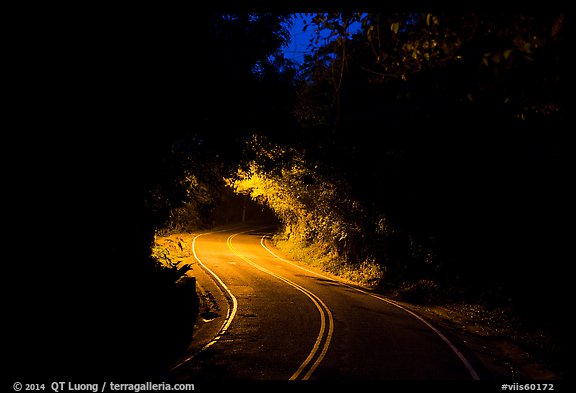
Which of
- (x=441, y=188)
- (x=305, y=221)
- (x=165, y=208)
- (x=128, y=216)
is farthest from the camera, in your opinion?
(x=305, y=221)

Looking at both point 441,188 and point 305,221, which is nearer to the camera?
point 441,188

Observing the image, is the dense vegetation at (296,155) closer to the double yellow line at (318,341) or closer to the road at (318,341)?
the road at (318,341)

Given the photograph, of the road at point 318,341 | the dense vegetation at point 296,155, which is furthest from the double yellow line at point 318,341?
the dense vegetation at point 296,155

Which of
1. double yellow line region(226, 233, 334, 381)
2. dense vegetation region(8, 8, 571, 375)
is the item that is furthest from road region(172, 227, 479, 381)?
dense vegetation region(8, 8, 571, 375)

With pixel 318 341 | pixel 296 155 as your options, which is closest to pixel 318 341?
pixel 318 341

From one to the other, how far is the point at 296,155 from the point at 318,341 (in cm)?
1135

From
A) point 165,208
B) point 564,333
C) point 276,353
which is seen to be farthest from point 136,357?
point 564,333

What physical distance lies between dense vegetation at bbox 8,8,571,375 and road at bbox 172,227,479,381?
157 centimetres

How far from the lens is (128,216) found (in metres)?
9.98

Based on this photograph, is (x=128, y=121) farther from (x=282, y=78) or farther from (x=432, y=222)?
(x=432, y=222)

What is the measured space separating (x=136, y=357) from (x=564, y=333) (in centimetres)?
1090

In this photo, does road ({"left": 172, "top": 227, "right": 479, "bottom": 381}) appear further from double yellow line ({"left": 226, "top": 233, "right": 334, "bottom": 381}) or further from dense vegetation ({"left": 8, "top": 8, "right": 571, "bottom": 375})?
dense vegetation ({"left": 8, "top": 8, "right": 571, "bottom": 375})

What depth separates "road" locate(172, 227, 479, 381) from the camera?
8.05 m

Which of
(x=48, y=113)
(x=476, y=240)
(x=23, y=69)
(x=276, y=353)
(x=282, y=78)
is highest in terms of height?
(x=282, y=78)
